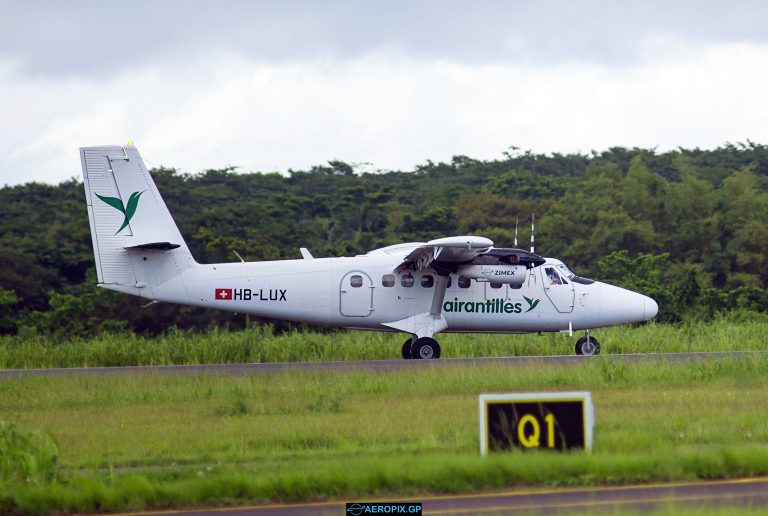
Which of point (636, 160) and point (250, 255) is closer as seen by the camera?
point (250, 255)

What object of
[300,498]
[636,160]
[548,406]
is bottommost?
[300,498]

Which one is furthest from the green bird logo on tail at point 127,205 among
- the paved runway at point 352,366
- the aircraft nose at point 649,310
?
the aircraft nose at point 649,310

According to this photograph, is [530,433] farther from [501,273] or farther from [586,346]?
[586,346]

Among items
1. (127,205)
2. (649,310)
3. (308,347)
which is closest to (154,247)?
(127,205)

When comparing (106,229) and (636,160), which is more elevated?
(636,160)

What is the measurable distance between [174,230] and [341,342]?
538 cm

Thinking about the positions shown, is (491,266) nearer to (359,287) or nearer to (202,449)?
A: (359,287)

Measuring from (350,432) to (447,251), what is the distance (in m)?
10.8

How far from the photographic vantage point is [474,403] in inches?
720

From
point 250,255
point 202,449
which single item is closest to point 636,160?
point 250,255

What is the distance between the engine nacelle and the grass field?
3.35 metres

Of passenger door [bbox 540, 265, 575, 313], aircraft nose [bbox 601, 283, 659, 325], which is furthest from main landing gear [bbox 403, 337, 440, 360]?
aircraft nose [bbox 601, 283, 659, 325]

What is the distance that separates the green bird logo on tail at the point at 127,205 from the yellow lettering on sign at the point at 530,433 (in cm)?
1589

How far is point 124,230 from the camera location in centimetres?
2603
